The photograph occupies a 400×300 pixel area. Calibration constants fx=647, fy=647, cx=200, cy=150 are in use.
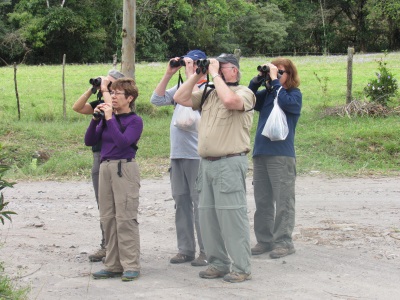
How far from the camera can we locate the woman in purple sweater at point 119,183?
602cm

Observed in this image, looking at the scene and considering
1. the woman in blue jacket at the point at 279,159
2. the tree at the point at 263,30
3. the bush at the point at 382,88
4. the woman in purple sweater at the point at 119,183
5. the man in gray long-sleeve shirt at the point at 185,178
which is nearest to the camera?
the woman in purple sweater at the point at 119,183

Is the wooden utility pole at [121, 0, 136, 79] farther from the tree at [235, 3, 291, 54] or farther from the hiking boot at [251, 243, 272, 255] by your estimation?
the tree at [235, 3, 291, 54]

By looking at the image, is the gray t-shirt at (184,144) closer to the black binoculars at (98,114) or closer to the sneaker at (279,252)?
the black binoculars at (98,114)

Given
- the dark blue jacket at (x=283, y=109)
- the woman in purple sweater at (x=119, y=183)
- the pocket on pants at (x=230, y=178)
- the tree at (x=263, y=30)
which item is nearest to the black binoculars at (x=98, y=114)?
the woman in purple sweater at (x=119, y=183)

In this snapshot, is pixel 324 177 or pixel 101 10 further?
pixel 101 10

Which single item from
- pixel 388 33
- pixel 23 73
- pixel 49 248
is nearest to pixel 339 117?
pixel 49 248

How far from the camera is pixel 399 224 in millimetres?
8164

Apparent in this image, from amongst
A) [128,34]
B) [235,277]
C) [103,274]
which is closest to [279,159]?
[235,277]

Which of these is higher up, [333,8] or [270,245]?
[333,8]

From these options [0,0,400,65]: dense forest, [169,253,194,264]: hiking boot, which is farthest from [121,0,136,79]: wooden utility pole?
[0,0,400,65]: dense forest

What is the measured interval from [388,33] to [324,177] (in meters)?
48.4

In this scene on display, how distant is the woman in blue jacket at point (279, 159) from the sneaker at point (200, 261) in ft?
2.10

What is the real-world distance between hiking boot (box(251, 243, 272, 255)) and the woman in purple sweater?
1406 mm

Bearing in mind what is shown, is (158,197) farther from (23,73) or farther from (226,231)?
(23,73)
